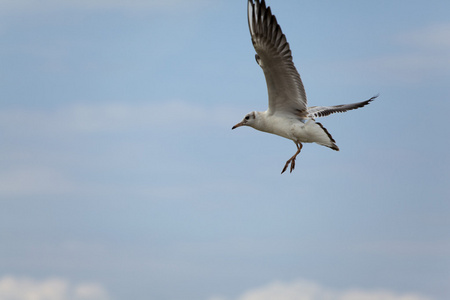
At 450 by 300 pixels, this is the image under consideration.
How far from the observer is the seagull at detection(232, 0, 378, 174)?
46.8ft

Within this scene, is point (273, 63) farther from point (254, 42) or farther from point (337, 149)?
point (337, 149)

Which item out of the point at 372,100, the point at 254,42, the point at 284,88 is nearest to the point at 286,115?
the point at 284,88

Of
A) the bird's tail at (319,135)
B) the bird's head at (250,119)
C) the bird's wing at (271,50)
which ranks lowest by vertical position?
the bird's tail at (319,135)

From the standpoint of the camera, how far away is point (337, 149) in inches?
580

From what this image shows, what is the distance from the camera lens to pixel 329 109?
16.1 m

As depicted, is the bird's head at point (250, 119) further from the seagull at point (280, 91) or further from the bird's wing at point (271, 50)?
the bird's wing at point (271, 50)

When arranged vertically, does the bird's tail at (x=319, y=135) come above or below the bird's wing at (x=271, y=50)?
below

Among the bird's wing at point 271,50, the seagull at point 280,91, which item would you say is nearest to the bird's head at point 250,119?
the seagull at point 280,91

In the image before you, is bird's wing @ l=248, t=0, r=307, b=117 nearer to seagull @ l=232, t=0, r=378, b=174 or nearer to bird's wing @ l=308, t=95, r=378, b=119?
seagull @ l=232, t=0, r=378, b=174

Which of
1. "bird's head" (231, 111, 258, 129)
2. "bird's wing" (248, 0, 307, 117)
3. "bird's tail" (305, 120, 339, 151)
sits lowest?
"bird's tail" (305, 120, 339, 151)

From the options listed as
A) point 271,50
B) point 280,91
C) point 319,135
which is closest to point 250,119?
point 280,91

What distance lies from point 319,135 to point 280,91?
109 cm

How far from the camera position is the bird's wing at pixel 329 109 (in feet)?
51.5

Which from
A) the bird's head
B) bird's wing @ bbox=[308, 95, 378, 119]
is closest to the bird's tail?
bird's wing @ bbox=[308, 95, 378, 119]
